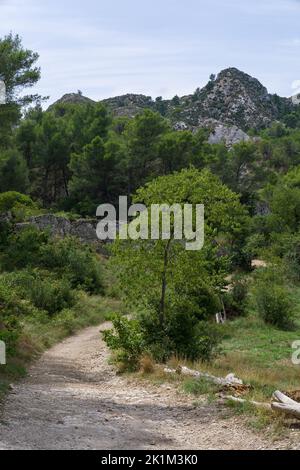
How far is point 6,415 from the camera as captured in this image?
8461mm

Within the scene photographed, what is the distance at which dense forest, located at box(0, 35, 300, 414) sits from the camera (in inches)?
538

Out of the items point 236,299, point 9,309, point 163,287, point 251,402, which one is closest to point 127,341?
point 163,287

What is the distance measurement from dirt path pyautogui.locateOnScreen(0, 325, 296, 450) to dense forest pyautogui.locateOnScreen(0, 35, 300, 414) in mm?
1785

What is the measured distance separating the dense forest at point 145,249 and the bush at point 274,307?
60 millimetres

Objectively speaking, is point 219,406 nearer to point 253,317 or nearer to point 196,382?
point 196,382

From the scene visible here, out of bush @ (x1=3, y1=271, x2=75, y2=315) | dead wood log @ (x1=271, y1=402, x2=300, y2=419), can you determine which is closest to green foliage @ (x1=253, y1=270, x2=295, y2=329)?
bush @ (x1=3, y1=271, x2=75, y2=315)

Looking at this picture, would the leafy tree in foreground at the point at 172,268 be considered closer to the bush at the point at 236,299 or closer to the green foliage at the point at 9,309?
the green foliage at the point at 9,309

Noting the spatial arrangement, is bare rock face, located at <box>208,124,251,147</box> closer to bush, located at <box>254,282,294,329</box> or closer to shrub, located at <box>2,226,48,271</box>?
shrub, located at <box>2,226,48,271</box>

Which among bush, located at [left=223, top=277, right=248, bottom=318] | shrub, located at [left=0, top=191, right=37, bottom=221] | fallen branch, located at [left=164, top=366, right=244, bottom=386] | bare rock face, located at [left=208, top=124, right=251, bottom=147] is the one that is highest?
bare rock face, located at [left=208, top=124, right=251, bottom=147]

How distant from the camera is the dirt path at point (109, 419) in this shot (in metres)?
7.39

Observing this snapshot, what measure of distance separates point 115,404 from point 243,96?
124203mm

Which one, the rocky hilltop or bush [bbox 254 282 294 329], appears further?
the rocky hilltop

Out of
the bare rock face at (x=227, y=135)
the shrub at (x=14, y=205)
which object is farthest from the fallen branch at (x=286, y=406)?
the bare rock face at (x=227, y=135)

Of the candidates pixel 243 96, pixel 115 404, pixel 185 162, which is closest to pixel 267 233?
pixel 185 162
